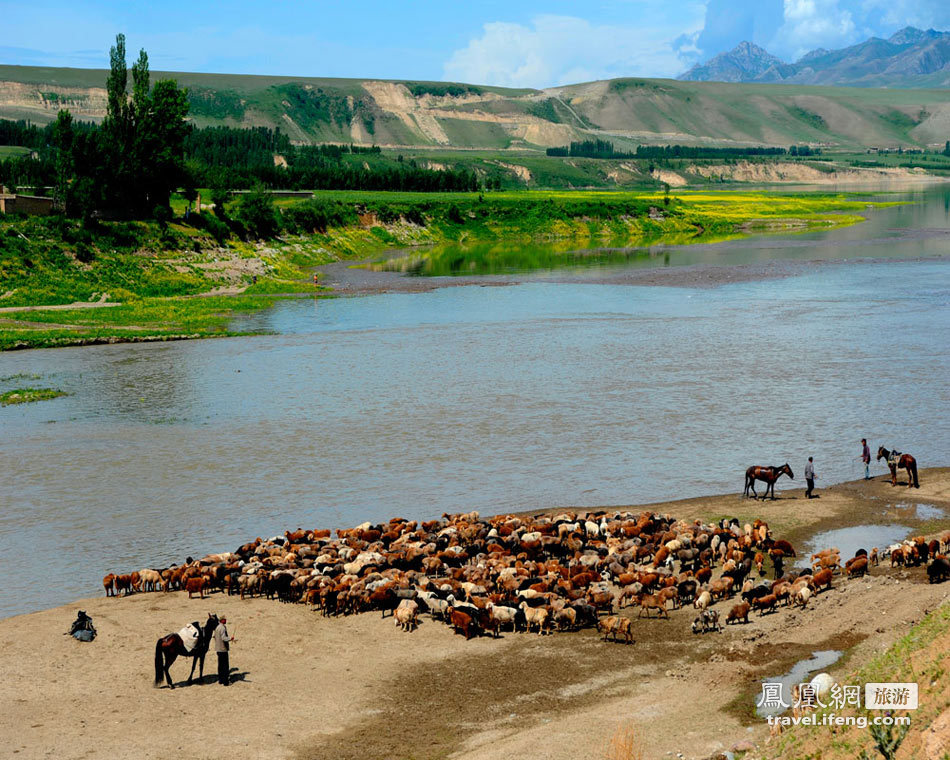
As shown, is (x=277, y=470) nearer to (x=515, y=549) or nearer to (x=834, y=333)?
(x=515, y=549)

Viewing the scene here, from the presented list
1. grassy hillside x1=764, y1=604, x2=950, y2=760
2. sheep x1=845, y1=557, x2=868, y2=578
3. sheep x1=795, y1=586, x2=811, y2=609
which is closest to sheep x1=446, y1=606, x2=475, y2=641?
sheep x1=795, y1=586, x2=811, y2=609

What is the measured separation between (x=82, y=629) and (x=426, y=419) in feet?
62.2

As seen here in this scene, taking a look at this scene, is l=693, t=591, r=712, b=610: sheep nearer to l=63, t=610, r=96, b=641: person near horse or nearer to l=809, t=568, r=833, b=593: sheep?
l=809, t=568, r=833, b=593: sheep

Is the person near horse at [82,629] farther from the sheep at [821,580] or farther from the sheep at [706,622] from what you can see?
the sheep at [821,580]

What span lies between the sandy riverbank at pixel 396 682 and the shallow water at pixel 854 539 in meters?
2.45

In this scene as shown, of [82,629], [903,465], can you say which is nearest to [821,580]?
[903,465]

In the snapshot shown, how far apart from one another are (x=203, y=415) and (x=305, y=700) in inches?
912

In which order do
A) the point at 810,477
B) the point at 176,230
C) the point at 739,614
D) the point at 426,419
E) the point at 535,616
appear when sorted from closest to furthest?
the point at 739,614
the point at 535,616
the point at 810,477
the point at 426,419
the point at 176,230

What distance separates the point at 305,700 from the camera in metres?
18.0

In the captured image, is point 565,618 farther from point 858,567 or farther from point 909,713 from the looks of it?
point 909,713

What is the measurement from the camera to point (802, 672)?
1755 cm

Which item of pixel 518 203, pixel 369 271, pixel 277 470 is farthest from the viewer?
pixel 518 203

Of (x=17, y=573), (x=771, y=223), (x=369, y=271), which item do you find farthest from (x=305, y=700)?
(x=771, y=223)

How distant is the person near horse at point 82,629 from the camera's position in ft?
66.1
